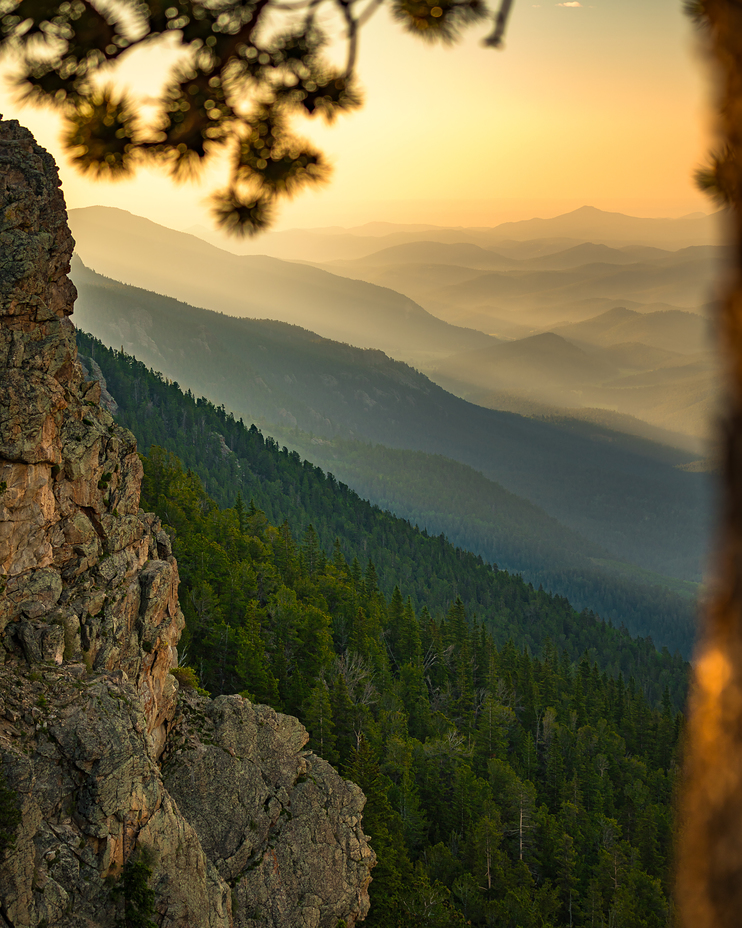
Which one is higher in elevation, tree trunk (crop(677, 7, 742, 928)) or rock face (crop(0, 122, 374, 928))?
tree trunk (crop(677, 7, 742, 928))

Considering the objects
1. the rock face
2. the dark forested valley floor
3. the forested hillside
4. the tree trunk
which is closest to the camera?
the tree trunk

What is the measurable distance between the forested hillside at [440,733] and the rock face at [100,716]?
13.5ft

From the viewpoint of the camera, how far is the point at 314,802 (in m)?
37.0

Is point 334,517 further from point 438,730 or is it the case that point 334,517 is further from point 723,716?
point 723,716

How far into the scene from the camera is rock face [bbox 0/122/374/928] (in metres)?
24.8

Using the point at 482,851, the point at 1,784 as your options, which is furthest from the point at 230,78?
the point at 482,851

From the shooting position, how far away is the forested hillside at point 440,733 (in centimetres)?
5288

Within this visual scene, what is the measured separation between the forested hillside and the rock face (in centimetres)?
412

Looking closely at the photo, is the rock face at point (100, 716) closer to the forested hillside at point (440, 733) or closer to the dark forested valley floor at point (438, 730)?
the forested hillside at point (440, 733)

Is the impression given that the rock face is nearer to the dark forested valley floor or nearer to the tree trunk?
the dark forested valley floor

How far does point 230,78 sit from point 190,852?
1021 inches

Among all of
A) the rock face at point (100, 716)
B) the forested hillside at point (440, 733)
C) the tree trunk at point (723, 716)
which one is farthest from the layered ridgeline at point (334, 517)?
Answer: the tree trunk at point (723, 716)

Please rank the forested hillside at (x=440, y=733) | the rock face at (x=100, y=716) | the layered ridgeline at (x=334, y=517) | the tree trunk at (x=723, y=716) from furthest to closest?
1. the layered ridgeline at (x=334, y=517)
2. the forested hillside at (x=440, y=733)
3. the rock face at (x=100, y=716)
4. the tree trunk at (x=723, y=716)

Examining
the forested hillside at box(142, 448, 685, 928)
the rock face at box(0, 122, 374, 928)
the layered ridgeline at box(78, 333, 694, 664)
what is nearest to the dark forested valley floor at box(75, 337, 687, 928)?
the forested hillside at box(142, 448, 685, 928)
